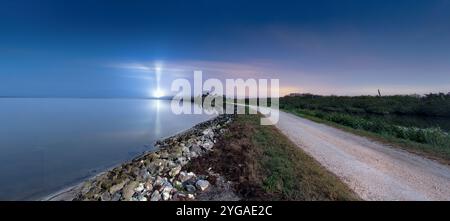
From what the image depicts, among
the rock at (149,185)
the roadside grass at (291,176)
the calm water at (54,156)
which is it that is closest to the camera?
the roadside grass at (291,176)

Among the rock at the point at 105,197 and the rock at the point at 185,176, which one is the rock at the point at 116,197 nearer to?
the rock at the point at 105,197

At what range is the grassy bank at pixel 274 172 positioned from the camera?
5.73 m

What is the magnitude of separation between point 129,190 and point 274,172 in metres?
3.81

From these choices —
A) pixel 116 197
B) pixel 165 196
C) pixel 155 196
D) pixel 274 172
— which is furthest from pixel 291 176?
pixel 116 197

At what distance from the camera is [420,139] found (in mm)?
14367

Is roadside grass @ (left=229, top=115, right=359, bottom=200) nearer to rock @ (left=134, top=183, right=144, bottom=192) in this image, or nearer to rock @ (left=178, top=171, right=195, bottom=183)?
rock @ (left=178, top=171, right=195, bottom=183)

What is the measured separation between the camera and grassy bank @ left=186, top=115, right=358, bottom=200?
5.73 meters

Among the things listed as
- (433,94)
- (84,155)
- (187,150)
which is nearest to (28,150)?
(84,155)

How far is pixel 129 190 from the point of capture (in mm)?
6531

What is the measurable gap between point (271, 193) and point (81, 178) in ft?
25.4

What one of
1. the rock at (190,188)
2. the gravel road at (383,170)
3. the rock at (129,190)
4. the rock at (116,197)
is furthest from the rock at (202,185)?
the gravel road at (383,170)

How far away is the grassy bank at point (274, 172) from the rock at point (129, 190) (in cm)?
198

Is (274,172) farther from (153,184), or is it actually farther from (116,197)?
(116,197)
